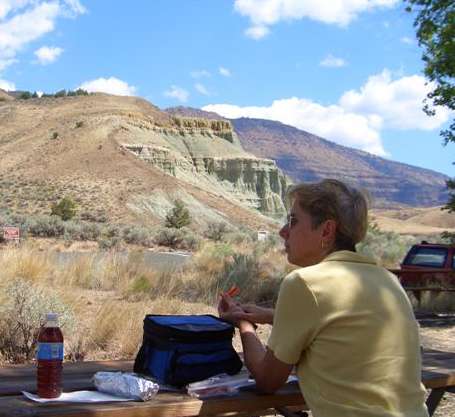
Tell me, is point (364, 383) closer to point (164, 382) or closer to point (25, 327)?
point (164, 382)

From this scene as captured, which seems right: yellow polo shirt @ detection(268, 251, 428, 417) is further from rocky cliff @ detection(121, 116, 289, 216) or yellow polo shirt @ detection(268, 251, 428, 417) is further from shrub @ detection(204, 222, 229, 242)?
rocky cliff @ detection(121, 116, 289, 216)

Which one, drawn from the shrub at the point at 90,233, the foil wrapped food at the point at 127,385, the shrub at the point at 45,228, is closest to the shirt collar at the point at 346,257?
the foil wrapped food at the point at 127,385

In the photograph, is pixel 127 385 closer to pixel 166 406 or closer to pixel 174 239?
pixel 166 406

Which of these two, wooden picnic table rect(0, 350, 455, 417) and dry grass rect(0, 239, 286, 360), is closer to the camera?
wooden picnic table rect(0, 350, 455, 417)

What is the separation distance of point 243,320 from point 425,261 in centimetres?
1077

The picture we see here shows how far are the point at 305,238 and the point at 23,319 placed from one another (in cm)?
453

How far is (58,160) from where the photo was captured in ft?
199

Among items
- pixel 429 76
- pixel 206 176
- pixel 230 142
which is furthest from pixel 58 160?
pixel 429 76

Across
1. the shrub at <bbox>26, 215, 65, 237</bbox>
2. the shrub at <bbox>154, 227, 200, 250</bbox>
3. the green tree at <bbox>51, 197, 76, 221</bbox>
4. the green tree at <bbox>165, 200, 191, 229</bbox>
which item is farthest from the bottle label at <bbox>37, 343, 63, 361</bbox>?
the green tree at <bbox>51, 197, 76, 221</bbox>

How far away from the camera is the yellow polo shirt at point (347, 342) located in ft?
7.84

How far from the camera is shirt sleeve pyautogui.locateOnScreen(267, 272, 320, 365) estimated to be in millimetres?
2410

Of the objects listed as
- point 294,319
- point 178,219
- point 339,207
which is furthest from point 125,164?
point 294,319

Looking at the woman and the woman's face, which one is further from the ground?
the woman's face

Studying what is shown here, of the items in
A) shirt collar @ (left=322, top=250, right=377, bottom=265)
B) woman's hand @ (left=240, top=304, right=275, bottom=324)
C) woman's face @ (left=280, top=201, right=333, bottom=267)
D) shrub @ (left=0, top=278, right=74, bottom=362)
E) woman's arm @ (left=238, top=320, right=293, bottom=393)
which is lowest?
shrub @ (left=0, top=278, right=74, bottom=362)
